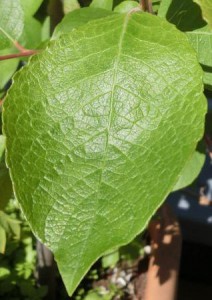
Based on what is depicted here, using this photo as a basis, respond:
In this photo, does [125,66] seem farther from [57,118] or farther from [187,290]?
[187,290]

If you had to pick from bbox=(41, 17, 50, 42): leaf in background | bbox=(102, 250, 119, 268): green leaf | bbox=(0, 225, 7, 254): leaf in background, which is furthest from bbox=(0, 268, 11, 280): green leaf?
bbox=(41, 17, 50, 42): leaf in background

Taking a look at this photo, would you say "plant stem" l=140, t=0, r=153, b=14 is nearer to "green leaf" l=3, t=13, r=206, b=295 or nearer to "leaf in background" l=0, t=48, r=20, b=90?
"green leaf" l=3, t=13, r=206, b=295

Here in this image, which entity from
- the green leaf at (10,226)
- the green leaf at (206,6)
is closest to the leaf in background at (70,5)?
the green leaf at (206,6)

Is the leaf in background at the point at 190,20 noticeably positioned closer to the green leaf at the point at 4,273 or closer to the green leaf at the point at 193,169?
the green leaf at the point at 193,169

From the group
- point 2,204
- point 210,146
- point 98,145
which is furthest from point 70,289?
point 210,146

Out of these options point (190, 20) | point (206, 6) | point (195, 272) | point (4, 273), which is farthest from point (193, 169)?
point (195, 272)

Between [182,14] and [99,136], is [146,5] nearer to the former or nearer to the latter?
[182,14]
